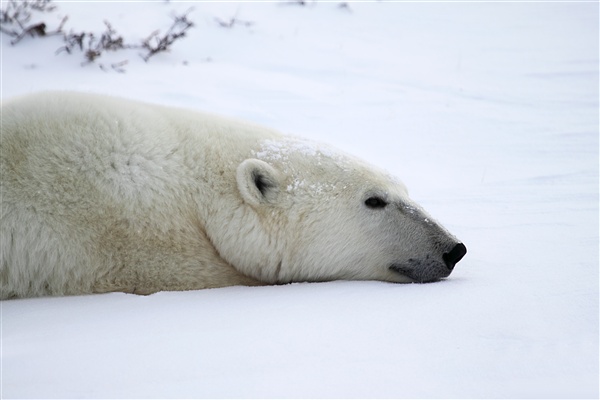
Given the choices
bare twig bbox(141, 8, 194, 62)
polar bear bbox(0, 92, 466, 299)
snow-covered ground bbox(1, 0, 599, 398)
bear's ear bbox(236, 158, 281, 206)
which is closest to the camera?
snow-covered ground bbox(1, 0, 599, 398)

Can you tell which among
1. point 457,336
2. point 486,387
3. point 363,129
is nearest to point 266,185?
point 457,336

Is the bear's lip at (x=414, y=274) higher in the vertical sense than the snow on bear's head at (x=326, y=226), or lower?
lower

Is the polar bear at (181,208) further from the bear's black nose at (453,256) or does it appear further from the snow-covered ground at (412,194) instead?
the snow-covered ground at (412,194)

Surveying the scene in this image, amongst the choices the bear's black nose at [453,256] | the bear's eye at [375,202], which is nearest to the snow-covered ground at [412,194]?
the bear's black nose at [453,256]

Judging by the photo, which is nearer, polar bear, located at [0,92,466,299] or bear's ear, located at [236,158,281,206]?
polar bear, located at [0,92,466,299]

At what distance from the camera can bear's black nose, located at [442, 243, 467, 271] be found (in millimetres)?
3209

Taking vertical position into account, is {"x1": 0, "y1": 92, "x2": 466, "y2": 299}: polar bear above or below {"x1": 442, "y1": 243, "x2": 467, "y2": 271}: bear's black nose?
above

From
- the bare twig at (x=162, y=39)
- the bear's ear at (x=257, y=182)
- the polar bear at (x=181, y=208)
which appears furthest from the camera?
the bare twig at (x=162, y=39)

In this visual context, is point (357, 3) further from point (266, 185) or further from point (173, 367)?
point (173, 367)

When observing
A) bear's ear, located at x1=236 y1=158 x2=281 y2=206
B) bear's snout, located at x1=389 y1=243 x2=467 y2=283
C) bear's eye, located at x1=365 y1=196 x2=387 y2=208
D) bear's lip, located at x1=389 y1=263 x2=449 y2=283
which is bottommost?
bear's lip, located at x1=389 y1=263 x2=449 y2=283

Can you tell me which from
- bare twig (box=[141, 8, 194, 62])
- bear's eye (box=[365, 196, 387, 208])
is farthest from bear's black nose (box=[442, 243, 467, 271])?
bare twig (box=[141, 8, 194, 62])

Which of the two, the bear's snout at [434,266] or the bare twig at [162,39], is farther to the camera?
the bare twig at [162,39]

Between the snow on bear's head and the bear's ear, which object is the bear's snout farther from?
the bear's ear

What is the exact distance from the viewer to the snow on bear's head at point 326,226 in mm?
3217
